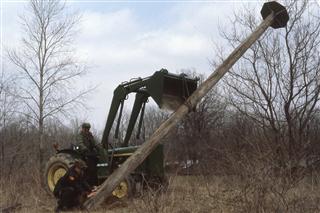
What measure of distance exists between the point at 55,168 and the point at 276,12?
6.84m

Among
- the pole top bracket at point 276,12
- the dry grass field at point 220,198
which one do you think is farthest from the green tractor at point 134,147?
the pole top bracket at point 276,12

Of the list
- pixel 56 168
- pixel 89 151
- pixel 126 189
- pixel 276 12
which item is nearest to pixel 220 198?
pixel 126 189

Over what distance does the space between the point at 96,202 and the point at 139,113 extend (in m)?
3.28

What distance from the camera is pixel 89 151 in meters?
11.9

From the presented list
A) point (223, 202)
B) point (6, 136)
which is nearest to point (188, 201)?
point (223, 202)

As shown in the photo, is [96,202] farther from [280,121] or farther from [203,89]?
[280,121]

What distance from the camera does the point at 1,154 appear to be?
24.8 metres

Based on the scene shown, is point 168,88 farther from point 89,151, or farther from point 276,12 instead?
point 276,12

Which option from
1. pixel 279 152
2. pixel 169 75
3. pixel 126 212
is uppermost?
pixel 169 75

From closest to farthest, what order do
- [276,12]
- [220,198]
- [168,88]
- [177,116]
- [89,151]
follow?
1. [220,198]
2. [177,116]
3. [168,88]
4. [89,151]
5. [276,12]

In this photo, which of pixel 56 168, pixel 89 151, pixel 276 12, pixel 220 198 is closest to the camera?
pixel 220 198

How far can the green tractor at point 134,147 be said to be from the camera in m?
11.0

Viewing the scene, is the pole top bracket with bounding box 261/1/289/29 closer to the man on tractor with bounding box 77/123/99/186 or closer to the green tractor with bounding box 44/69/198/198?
the green tractor with bounding box 44/69/198/198

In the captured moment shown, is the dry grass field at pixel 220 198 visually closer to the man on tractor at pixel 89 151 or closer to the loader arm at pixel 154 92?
the man on tractor at pixel 89 151
